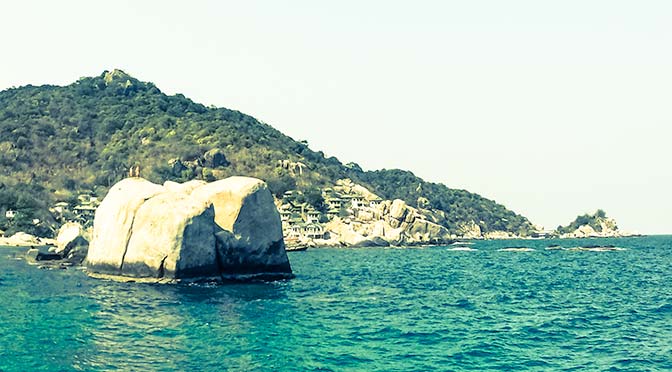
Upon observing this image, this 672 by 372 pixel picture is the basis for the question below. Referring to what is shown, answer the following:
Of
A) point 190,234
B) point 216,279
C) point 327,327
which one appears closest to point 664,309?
point 327,327

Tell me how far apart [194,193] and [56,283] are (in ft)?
39.2

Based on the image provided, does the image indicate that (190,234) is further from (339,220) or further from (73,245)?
(339,220)

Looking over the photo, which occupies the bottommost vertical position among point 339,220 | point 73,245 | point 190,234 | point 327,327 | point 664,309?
point 327,327

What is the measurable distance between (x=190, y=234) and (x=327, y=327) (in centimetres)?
1685

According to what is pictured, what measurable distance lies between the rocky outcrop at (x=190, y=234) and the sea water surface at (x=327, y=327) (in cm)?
200

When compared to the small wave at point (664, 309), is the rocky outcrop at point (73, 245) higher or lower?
higher

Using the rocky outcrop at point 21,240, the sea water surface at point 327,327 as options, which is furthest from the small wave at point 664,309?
the rocky outcrop at point 21,240

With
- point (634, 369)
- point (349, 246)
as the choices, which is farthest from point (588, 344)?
point (349, 246)

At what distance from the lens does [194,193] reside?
46.9 meters

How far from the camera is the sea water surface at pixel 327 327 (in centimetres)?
2042

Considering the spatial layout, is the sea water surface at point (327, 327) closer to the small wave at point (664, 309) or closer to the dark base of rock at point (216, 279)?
the small wave at point (664, 309)

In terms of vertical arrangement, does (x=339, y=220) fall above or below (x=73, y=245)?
above

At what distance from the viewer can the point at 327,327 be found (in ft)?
88.0

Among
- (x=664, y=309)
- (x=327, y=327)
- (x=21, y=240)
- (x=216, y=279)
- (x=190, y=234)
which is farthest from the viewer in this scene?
(x=21, y=240)
